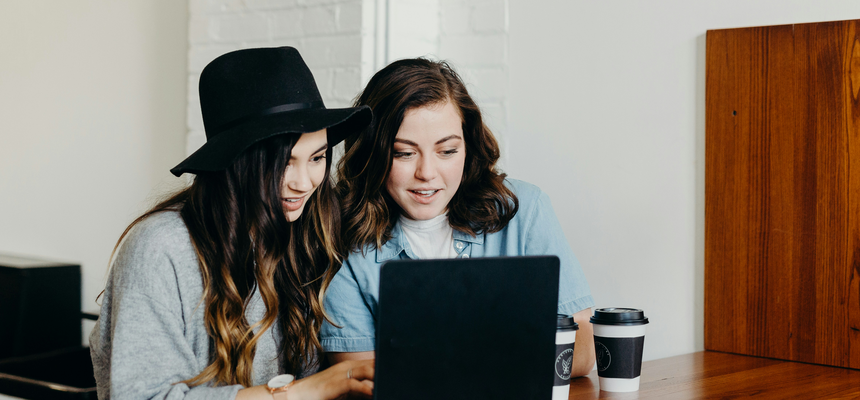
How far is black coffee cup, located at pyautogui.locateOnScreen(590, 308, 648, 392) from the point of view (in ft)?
3.58

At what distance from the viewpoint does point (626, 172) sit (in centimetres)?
170

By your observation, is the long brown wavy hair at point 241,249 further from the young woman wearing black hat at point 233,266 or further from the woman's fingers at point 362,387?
the woman's fingers at point 362,387

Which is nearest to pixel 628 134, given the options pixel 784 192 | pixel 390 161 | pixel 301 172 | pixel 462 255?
pixel 784 192

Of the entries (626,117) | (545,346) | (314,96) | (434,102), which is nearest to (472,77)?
(626,117)

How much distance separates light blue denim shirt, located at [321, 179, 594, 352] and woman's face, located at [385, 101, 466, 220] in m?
0.11

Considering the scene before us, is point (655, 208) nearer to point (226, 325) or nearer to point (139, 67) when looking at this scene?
point (226, 325)

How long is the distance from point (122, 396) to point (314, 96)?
0.55m

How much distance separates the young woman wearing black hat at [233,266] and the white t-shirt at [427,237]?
0.89ft

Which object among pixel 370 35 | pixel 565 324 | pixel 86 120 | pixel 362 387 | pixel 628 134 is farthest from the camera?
pixel 86 120

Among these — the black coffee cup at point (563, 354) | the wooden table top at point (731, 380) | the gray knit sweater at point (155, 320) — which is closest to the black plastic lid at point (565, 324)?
the black coffee cup at point (563, 354)

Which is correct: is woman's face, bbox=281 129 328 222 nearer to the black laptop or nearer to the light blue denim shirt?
the light blue denim shirt

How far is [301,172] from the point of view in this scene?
1146 millimetres

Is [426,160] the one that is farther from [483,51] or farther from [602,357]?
[483,51]

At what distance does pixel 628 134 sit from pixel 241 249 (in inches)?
39.3
